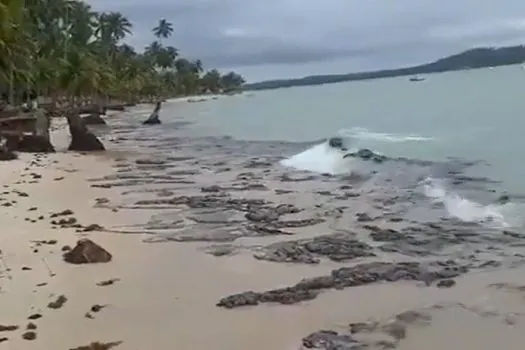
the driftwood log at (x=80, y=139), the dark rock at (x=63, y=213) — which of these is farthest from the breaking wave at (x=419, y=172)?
the driftwood log at (x=80, y=139)

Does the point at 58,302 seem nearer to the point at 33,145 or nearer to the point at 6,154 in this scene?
the point at 6,154

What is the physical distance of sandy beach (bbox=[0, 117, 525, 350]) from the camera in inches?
268

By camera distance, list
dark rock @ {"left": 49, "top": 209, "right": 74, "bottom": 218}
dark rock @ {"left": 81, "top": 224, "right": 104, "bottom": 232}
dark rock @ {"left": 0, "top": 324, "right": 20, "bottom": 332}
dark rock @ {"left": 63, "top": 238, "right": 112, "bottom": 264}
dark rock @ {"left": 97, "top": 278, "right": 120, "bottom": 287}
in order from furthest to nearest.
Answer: dark rock @ {"left": 49, "top": 209, "right": 74, "bottom": 218}
dark rock @ {"left": 81, "top": 224, "right": 104, "bottom": 232}
dark rock @ {"left": 63, "top": 238, "right": 112, "bottom": 264}
dark rock @ {"left": 97, "top": 278, "right": 120, "bottom": 287}
dark rock @ {"left": 0, "top": 324, "right": 20, "bottom": 332}

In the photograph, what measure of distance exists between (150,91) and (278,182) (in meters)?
90.8

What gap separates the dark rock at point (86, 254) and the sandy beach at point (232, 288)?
116 mm

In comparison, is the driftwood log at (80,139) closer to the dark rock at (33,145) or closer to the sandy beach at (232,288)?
the dark rock at (33,145)

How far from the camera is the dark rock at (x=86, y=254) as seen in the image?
366 inches

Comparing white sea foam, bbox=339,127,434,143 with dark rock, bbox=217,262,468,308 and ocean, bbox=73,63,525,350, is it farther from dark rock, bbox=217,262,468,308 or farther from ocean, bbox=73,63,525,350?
dark rock, bbox=217,262,468,308

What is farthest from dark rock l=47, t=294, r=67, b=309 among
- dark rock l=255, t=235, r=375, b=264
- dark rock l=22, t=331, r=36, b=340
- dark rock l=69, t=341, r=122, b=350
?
dark rock l=255, t=235, r=375, b=264

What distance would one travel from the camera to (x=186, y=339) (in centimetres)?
669

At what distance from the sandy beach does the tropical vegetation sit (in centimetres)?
1283

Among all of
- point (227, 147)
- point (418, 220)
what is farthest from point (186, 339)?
point (227, 147)

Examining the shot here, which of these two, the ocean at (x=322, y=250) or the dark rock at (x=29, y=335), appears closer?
the dark rock at (x=29, y=335)

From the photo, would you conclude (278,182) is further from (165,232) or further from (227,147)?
(227,147)
